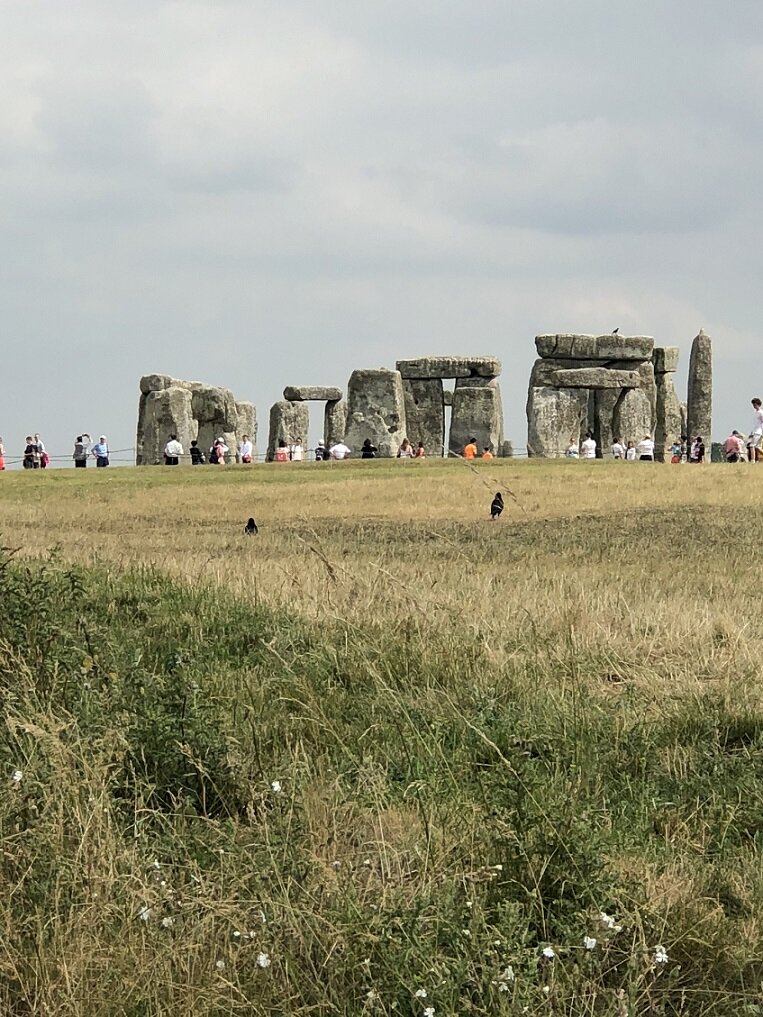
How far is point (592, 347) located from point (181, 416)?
12731 mm

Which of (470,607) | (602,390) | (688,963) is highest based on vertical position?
(602,390)

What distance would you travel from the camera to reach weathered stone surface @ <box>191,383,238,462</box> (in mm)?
48781

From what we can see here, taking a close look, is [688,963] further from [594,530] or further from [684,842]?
[594,530]

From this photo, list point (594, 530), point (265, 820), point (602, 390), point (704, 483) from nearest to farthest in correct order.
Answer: point (265, 820), point (594, 530), point (704, 483), point (602, 390)

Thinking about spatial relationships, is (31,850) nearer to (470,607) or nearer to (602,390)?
(470,607)

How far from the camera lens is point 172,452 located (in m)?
41.6

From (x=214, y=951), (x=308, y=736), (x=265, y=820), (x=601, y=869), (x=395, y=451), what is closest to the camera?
(x=214, y=951)

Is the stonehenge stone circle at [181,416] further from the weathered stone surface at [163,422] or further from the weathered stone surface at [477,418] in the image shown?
the weathered stone surface at [477,418]

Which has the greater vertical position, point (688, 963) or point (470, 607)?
point (470, 607)

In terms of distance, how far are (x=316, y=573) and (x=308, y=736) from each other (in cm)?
464

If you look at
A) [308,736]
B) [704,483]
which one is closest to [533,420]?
[704,483]

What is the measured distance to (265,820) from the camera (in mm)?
4844

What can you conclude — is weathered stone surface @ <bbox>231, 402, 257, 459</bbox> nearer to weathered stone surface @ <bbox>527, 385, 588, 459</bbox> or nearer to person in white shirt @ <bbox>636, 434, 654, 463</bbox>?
weathered stone surface @ <bbox>527, 385, 588, 459</bbox>

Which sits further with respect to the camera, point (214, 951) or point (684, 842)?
point (684, 842)
